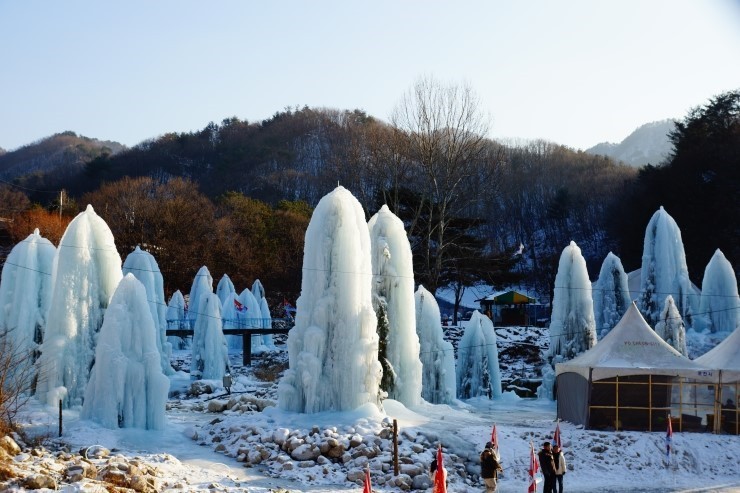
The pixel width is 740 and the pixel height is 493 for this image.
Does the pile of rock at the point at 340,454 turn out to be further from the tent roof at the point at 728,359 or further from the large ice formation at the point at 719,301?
the large ice formation at the point at 719,301

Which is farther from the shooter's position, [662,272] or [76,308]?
[662,272]

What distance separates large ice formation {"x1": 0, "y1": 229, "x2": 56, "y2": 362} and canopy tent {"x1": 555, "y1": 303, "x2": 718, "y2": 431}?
1529cm

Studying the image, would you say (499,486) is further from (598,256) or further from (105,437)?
(598,256)

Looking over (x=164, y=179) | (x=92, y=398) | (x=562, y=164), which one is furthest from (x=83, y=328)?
(x=164, y=179)

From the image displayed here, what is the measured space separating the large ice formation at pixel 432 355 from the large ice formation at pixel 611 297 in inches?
436

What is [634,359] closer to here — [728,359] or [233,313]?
[728,359]

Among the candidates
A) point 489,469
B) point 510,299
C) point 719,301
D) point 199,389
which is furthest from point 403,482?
point 510,299

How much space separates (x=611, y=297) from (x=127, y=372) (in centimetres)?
2411

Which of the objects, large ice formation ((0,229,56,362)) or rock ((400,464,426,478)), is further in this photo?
large ice formation ((0,229,56,362))

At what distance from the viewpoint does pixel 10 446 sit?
16078 millimetres

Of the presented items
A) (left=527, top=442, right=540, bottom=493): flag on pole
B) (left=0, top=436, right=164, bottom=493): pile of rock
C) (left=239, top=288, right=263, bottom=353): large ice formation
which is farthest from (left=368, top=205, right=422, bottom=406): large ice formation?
(left=239, top=288, right=263, bottom=353): large ice formation

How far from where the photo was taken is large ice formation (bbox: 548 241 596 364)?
3444cm

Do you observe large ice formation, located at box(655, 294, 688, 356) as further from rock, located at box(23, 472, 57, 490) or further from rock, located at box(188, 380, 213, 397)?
rock, located at box(23, 472, 57, 490)

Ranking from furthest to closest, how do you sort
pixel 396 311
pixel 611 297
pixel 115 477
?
1. pixel 611 297
2. pixel 396 311
3. pixel 115 477
